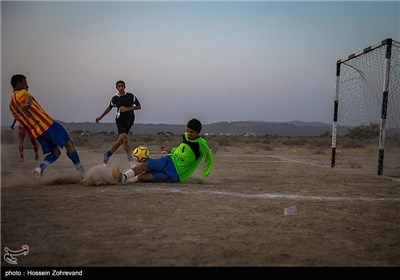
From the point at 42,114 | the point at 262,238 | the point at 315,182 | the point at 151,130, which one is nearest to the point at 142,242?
the point at 262,238

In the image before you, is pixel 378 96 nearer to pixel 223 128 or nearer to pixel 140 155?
pixel 140 155

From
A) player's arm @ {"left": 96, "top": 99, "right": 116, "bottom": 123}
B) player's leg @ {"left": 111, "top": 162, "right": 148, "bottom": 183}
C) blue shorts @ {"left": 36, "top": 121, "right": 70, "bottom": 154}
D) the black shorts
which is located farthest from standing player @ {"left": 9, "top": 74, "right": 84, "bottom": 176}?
player's arm @ {"left": 96, "top": 99, "right": 116, "bottom": 123}

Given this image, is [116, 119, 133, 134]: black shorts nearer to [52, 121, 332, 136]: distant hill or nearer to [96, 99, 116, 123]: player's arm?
[96, 99, 116, 123]: player's arm

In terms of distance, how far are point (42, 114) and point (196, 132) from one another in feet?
9.31

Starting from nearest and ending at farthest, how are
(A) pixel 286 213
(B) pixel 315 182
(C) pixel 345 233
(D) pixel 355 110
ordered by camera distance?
(C) pixel 345 233 → (A) pixel 286 213 → (B) pixel 315 182 → (D) pixel 355 110

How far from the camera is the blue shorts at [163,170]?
6.82 metres

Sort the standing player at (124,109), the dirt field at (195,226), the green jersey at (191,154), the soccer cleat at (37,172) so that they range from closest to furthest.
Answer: the dirt field at (195,226)
the soccer cleat at (37,172)
the green jersey at (191,154)
the standing player at (124,109)

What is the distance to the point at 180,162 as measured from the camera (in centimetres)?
682

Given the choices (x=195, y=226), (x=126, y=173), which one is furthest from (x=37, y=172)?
(x=195, y=226)

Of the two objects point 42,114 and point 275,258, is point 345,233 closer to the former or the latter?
point 275,258

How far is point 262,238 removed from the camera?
10.8 feet

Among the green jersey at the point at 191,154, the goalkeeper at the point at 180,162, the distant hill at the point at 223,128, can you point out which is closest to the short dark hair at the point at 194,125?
the goalkeeper at the point at 180,162

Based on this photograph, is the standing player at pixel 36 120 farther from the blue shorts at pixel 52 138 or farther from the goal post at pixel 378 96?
the goal post at pixel 378 96

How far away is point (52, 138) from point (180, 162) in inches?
95.6
